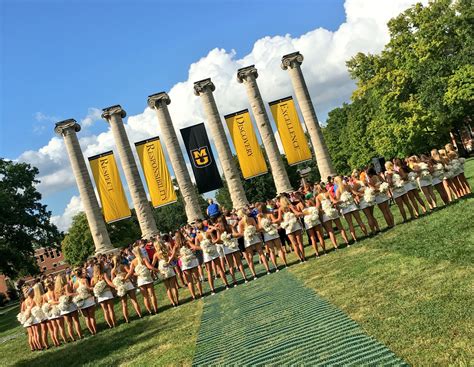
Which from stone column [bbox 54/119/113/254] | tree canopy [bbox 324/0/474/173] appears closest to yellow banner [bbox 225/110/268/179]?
stone column [bbox 54/119/113/254]

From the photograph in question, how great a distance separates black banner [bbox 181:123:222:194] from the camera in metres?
28.1

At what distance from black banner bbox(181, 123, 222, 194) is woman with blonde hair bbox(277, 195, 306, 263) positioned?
13.2 m

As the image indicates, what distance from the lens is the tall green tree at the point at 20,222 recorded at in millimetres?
42000

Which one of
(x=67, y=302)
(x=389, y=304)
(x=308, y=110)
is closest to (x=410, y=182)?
(x=389, y=304)

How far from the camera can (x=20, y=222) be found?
155ft

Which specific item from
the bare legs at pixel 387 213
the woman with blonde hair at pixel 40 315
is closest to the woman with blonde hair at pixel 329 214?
the bare legs at pixel 387 213

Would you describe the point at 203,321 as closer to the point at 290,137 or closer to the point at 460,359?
the point at 460,359

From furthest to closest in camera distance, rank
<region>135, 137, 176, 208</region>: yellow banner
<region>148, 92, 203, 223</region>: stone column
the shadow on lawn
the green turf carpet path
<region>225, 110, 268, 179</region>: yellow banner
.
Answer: <region>148, 92, 203, 223</region>: stone column, <region>225, 110, 268, 179</region>: yellow banner, <region>135, 137, 176, 208</region>: yellow banner, the shadow on lawn, the green turf carpet path

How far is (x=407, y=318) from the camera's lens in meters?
6.72

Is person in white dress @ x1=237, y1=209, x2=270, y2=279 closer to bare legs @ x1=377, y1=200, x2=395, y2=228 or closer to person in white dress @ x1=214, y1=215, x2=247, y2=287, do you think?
person in white dress @ x1=214, y1=215, x2=247, y2=287

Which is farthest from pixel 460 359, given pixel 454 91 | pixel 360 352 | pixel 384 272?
pixel 454 91

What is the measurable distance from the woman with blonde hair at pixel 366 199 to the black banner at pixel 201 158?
13.6 m

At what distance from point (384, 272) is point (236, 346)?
369 cm

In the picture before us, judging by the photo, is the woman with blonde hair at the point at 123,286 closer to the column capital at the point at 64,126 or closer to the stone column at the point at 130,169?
the stone column at the point at 130,169
